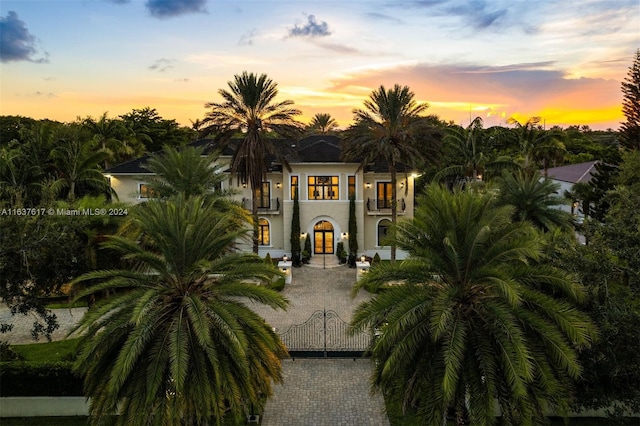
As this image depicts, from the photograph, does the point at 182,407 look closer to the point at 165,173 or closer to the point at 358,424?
the point at 358,424

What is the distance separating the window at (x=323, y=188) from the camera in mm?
28547

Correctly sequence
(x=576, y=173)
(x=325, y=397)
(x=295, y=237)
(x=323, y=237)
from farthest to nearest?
(x=576, y=173), (x=323, y=237), (x=295, y=237), (x=325, y=397)

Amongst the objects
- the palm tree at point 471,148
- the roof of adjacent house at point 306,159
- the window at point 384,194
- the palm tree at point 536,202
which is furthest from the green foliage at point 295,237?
the palm tree at point 536,202

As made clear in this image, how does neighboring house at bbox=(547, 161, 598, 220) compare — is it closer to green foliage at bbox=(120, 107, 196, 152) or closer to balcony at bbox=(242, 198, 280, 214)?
balcony at bbox=(242, 198, 280, 214)

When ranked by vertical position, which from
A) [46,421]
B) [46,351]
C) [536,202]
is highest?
[536,202]

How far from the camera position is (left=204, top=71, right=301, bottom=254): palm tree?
2397 cm

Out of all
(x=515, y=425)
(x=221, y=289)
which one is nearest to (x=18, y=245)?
(x=221, y=289)

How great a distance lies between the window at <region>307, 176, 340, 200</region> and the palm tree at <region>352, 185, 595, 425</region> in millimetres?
19152

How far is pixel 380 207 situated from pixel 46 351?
19943mm

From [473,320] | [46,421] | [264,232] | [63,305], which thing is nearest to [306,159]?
[264,232]

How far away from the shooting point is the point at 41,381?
1247 cm

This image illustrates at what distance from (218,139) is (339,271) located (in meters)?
10.6

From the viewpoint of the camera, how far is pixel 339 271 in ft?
87.7

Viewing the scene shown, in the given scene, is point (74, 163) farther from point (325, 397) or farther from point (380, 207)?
point (325, 397)
